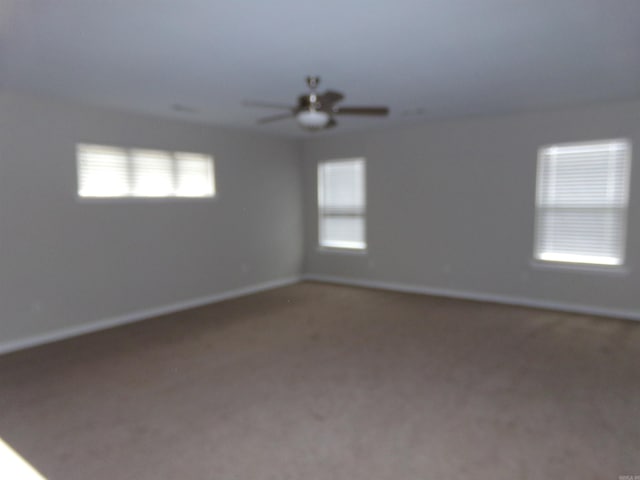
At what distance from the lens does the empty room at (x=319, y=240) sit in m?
2.29

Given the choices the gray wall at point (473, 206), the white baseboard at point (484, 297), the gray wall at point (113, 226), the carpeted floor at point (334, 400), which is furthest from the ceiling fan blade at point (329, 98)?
the white baseboard at point (484, 297)

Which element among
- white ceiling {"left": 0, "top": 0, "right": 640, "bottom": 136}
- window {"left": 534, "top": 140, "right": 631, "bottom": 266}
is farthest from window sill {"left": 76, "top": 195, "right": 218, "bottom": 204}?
window {"left": 534, "top": 140, "right": 631, "bottom": 266}

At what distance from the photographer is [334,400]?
2.81 m

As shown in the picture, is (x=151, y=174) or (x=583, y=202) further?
(x=151, y=174)

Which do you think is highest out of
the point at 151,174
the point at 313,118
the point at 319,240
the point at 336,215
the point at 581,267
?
the point at 313,118

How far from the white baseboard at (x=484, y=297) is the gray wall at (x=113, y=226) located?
121 centimetres

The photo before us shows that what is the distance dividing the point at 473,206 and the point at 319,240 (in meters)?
2.62

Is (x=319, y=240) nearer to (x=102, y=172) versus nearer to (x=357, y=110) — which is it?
(x=102, y=172)

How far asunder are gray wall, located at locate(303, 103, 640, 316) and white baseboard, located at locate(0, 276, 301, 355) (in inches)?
61.8

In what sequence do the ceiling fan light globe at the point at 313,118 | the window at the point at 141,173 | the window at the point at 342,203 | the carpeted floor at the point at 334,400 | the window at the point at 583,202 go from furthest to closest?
the window at the point at 342,203
the window at the point at 583,202
the window at the point at 141,173
the ceiling fan light globe at the point at 313,118
the carpeted floor at the point at 334,400

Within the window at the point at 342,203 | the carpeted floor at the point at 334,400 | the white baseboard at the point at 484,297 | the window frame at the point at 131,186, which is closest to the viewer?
the carpeted floor at the point at 334,400

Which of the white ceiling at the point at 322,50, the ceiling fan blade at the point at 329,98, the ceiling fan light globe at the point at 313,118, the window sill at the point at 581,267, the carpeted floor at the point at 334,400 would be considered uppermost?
the white ceiling at the point at 322,50

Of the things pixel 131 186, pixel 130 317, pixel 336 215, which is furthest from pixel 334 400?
pixel 336 215

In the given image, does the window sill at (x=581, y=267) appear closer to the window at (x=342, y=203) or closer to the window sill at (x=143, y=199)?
the window at (x=342, y=203)
